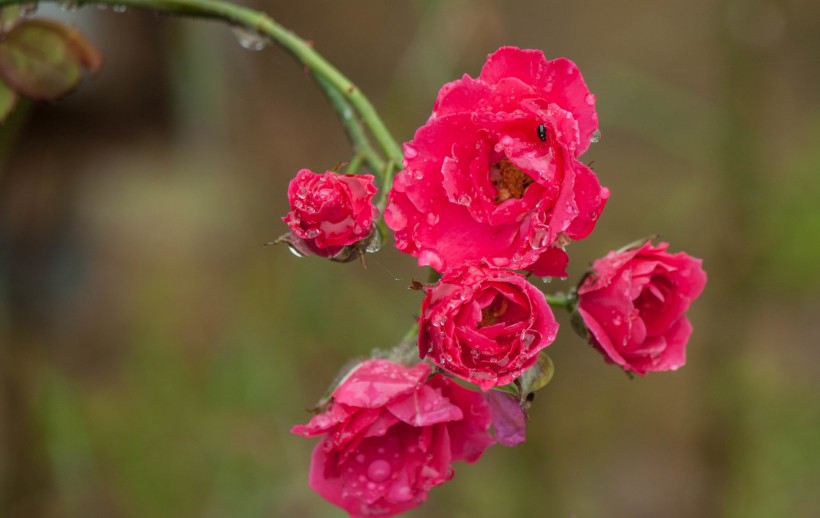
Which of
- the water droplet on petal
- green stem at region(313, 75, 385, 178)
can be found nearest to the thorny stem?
green stem at region(313, 75, 385, 178)

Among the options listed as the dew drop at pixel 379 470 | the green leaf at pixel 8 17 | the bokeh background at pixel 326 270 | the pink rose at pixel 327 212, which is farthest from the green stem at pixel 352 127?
the bokeh background at pixel 326 270

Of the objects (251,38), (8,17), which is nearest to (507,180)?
(251,38)

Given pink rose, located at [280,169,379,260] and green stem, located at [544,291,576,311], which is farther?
green stem, located at [544,291,576,311]

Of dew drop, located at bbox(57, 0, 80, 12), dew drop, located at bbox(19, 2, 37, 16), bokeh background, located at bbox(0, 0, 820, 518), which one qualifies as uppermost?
dew drop, located at bbox(57, 0, 80, 12)

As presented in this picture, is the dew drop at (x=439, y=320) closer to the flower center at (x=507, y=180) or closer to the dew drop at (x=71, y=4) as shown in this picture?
the flower center at (x=507, y=180)

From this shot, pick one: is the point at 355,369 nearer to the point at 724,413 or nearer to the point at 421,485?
the point at 421,485

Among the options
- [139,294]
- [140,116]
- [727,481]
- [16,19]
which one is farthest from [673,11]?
[16,19]

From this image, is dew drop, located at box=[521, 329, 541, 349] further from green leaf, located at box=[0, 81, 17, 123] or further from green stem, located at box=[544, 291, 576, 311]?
green leaf, located at box=[0, 81, 17, 123]
